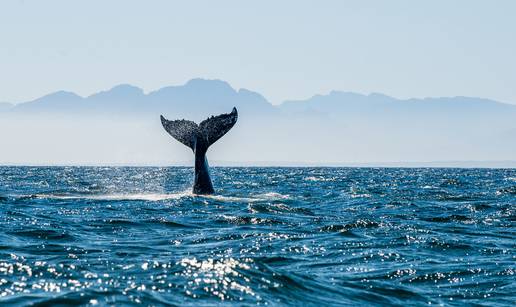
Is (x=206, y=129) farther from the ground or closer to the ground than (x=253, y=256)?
farther from the ground

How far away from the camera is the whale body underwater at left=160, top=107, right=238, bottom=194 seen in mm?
23797

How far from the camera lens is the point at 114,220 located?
1711 cm

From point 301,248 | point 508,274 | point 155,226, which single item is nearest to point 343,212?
point 155,226

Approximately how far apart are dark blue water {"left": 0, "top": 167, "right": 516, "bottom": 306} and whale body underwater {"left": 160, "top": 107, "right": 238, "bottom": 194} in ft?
10.5

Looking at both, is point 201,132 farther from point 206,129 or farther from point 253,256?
point 253,256

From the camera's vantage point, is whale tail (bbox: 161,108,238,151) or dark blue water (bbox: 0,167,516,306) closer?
dark blue water (bbox: 0,167,516,306)

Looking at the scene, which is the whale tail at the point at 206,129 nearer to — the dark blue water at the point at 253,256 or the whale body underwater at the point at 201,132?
the whale body underwater at the point at 201,132

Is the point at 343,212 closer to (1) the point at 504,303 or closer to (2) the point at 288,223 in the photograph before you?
(2) the point at 288,223

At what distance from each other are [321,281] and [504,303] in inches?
85.2

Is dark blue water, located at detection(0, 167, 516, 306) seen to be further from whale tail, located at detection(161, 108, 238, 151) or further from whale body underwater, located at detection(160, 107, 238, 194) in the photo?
whale tail, located at detection(161, 108, 238, 151)

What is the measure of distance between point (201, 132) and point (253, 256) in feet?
41.2

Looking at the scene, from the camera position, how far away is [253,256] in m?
11.9

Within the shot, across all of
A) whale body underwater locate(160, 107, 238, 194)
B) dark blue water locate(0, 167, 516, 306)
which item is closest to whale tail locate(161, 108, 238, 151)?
whale body underwater locate(160, 107, 238, 194)

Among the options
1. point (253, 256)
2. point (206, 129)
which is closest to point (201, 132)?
point (206, 129)
